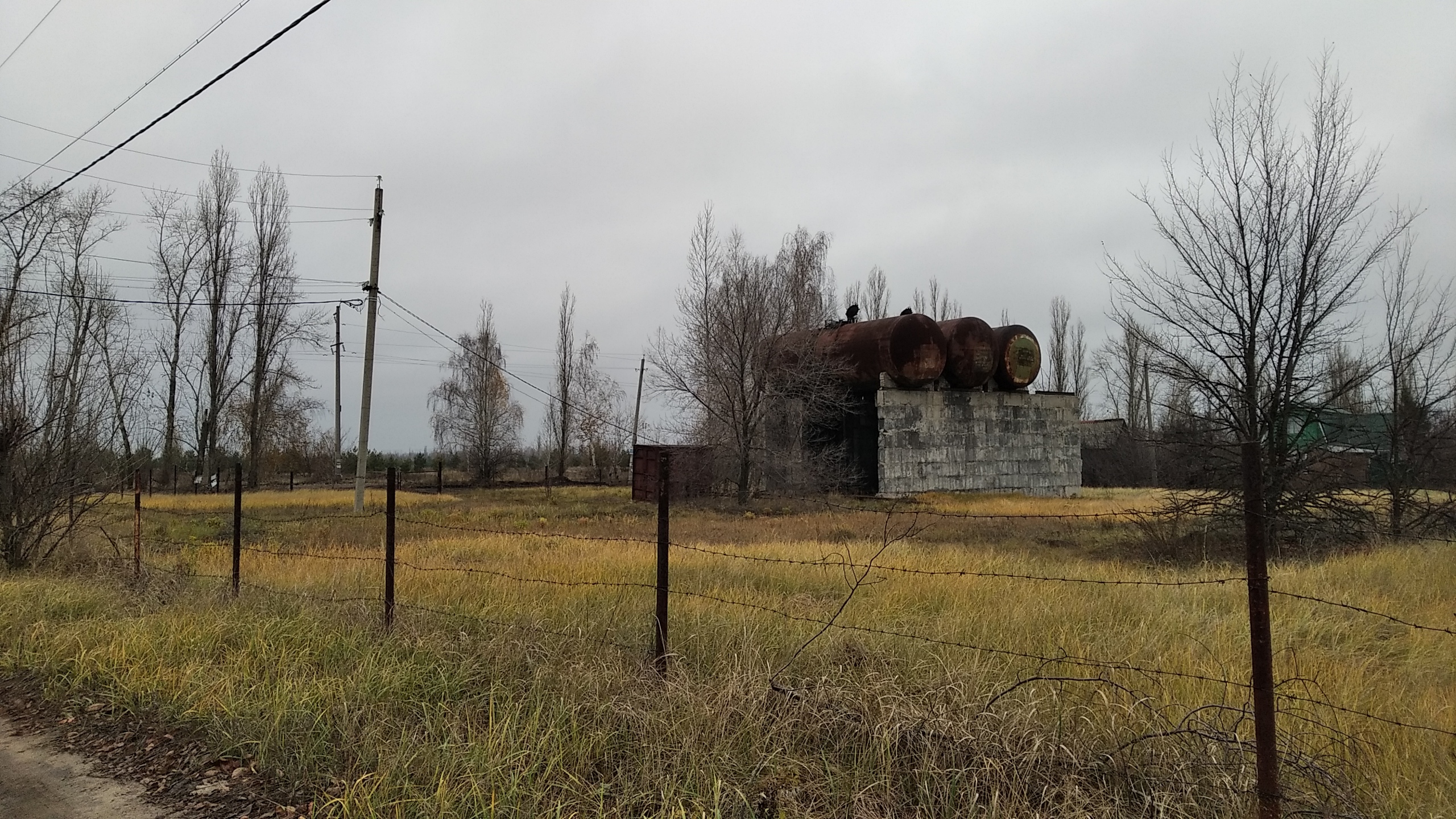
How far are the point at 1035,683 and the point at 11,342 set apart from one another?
12611mm

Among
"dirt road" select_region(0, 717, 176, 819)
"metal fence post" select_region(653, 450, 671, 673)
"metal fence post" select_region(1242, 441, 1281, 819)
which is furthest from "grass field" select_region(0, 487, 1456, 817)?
"dirt road" select_region(0, 717, 176, 819)

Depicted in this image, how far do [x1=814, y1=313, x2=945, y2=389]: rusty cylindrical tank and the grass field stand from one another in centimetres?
1626

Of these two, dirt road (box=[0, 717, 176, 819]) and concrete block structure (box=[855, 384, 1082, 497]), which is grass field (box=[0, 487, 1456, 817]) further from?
concrete block structure (box=[855, 384, 1082, 497])

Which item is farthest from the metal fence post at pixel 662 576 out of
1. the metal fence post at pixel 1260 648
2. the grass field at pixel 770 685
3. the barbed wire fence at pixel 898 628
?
the metal fence post at pixel 1260 648

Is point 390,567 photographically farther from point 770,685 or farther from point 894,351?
point 894,351

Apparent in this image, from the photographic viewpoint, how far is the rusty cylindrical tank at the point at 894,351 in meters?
24.7

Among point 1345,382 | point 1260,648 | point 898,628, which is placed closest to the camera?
point 1260,648

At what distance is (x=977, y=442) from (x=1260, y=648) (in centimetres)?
2529

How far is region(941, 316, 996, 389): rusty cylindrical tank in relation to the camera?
87.2 feet

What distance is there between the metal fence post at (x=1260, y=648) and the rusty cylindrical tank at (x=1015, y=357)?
85.7 feet

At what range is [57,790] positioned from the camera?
382 centimetres

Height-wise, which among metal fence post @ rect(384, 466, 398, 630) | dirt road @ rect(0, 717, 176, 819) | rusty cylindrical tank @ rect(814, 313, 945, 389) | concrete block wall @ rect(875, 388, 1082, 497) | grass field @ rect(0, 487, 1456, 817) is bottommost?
dirt road @ rect(0, 717, 176, 819)

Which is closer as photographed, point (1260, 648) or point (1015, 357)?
point (1260, 648)

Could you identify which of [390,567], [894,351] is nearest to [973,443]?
[894,351]
